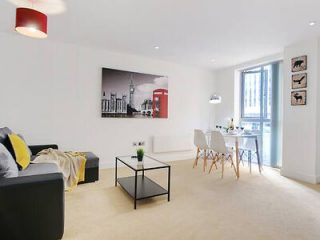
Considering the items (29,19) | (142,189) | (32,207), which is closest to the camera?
(32,207)

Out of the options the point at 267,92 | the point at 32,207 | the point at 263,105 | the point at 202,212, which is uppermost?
the point at 267,92

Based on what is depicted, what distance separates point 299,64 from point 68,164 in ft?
14.0

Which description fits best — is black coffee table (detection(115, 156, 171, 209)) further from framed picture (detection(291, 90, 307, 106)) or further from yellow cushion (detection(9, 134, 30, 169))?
framed picture (detection(291, 90, 307, 106))

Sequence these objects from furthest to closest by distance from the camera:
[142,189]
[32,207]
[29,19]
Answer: [142,189] → [29,19] → [32,207]

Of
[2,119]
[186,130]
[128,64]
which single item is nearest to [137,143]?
[186,130]

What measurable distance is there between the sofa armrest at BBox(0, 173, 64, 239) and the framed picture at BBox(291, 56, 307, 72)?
4098mm

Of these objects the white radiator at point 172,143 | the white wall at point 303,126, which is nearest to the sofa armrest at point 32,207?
the white radiator at point 172,143

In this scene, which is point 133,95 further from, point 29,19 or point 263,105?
point 263,105

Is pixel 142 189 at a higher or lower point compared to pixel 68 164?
lower

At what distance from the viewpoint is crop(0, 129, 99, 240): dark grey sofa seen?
159 centimetres

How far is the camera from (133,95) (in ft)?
14.9

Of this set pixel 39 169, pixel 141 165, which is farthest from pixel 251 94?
pixel 39 169

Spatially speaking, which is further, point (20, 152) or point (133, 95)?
point (133, 95)

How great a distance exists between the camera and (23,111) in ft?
11.7
